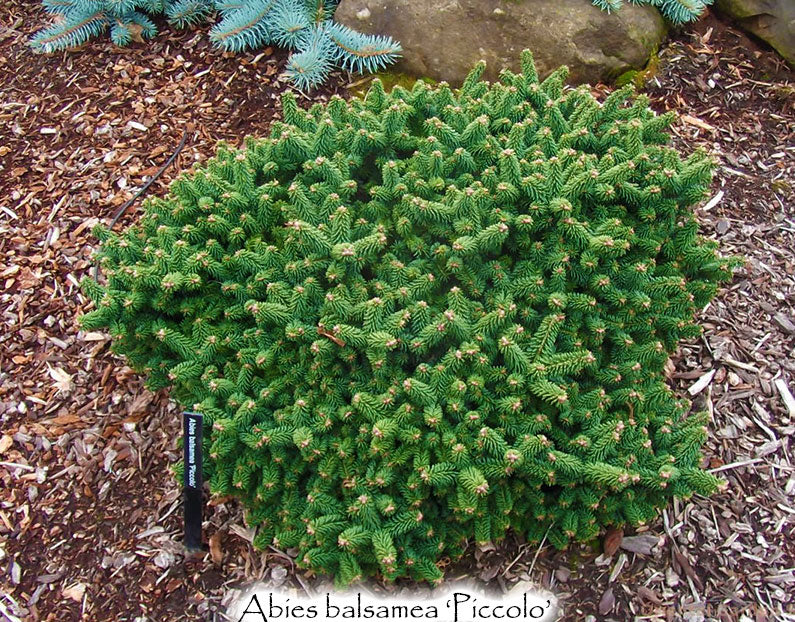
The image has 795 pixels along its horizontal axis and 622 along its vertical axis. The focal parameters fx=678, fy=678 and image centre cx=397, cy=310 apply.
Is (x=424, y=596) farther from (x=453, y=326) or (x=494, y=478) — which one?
(x=453, y=326)

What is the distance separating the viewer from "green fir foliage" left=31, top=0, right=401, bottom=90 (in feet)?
12.9

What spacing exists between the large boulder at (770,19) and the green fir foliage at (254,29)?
2.23 m

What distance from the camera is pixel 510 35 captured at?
3.96 metres

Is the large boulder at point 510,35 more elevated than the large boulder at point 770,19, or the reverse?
the large boulder at point 770,19

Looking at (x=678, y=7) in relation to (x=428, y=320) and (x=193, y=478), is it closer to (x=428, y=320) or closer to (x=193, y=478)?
(x=428, y=320)

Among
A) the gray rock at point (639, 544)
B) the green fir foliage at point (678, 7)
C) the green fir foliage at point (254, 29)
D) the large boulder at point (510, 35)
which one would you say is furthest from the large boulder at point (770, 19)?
the gray rock at point (639, 544)

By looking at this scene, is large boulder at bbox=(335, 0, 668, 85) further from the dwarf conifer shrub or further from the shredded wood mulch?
the dwarf conifer shrub

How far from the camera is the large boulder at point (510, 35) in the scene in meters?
3.96

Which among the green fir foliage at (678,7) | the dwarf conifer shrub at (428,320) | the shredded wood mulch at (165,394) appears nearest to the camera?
the dwarf conifer shrub at (428,320)

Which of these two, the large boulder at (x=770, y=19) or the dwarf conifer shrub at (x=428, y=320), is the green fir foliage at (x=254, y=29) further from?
the large boulder at (x=770, y=19)

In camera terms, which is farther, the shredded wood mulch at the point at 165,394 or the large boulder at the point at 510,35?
the large boulder at the point at 510,35

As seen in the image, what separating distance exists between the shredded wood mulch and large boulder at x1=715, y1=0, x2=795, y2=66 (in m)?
0.08

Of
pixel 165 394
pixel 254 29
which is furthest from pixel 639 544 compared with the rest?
pixel 254 29

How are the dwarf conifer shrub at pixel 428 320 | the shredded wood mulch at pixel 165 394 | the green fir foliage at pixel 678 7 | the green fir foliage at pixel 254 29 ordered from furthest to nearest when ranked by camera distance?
1. the green fir foliage at pixel 678 7
2. the green fir foliage at pixel 254 29
3. the shredded wood mulch at pixel 165 394
4. the dwarf conifer shrub at pixel 428 320
